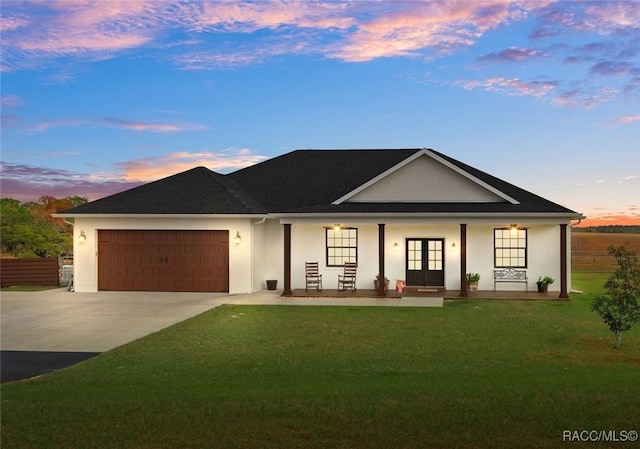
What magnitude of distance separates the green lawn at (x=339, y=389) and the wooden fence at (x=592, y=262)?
23404mm

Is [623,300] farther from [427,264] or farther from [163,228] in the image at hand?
[163,228]

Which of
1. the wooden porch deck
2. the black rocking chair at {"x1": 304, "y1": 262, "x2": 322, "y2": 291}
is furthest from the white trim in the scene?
the wooden porch deck

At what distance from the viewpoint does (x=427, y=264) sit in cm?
2436

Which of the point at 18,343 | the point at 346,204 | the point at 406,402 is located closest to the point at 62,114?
the point at 346,204

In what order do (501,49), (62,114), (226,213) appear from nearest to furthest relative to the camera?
(501,49) → (226,213) → (62,114)

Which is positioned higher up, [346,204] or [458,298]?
[346,204]

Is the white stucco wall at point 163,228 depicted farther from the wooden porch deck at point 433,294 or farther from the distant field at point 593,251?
the distant field at point 593,251

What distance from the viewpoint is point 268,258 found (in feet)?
82.0

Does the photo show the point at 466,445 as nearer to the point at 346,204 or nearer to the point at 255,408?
the point at 255,408

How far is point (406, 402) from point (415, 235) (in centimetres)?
1676

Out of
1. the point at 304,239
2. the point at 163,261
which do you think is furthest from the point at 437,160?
the point at 163,261

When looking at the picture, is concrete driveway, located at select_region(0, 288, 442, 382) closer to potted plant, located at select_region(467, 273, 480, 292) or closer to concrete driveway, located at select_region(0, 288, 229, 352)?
concrete driveway, located at select_region(0, 288, 229, 352)

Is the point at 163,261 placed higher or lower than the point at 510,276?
higher

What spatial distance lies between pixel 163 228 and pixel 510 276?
1343 centimetres
